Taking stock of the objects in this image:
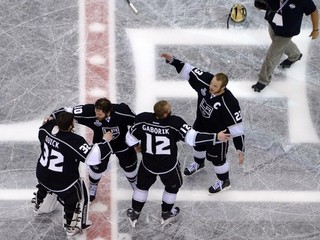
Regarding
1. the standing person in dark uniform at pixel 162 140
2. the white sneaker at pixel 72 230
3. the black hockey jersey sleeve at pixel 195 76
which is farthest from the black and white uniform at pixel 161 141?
the white sneaker at pixel 72 230

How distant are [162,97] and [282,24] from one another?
4.96ft

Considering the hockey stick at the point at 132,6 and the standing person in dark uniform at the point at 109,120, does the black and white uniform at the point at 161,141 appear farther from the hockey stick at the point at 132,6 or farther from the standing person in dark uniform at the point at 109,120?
A: the hockey stick at the point at 132,6

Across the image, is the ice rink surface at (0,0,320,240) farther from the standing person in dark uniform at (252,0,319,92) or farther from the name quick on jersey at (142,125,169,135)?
the name quick on jersey at (142,125,169,135)

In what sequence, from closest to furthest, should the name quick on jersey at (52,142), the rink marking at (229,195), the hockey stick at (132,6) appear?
the name quick on jersey at (52,142) < the rink marking at (229,195) < the hockey stick at (132,6)

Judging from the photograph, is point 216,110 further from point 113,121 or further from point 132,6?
point 132,6

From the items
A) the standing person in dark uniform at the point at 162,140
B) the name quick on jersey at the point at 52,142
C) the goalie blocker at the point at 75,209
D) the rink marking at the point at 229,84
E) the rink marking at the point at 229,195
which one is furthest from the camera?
the rink marking at the point at 229,84

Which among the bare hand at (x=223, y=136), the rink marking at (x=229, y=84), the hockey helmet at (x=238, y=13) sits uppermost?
the bare hand at (x=223, y=136)

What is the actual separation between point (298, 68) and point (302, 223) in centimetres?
201

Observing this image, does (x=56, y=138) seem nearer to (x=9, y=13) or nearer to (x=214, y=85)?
(x=214, y=85)

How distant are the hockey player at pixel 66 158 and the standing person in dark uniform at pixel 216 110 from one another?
2.99 feet

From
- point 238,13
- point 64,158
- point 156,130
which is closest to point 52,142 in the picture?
point 64,158

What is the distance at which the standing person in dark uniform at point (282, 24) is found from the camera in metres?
7.42

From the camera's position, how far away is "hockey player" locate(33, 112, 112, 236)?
20.3 feet

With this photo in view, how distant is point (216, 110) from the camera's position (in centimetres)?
662
